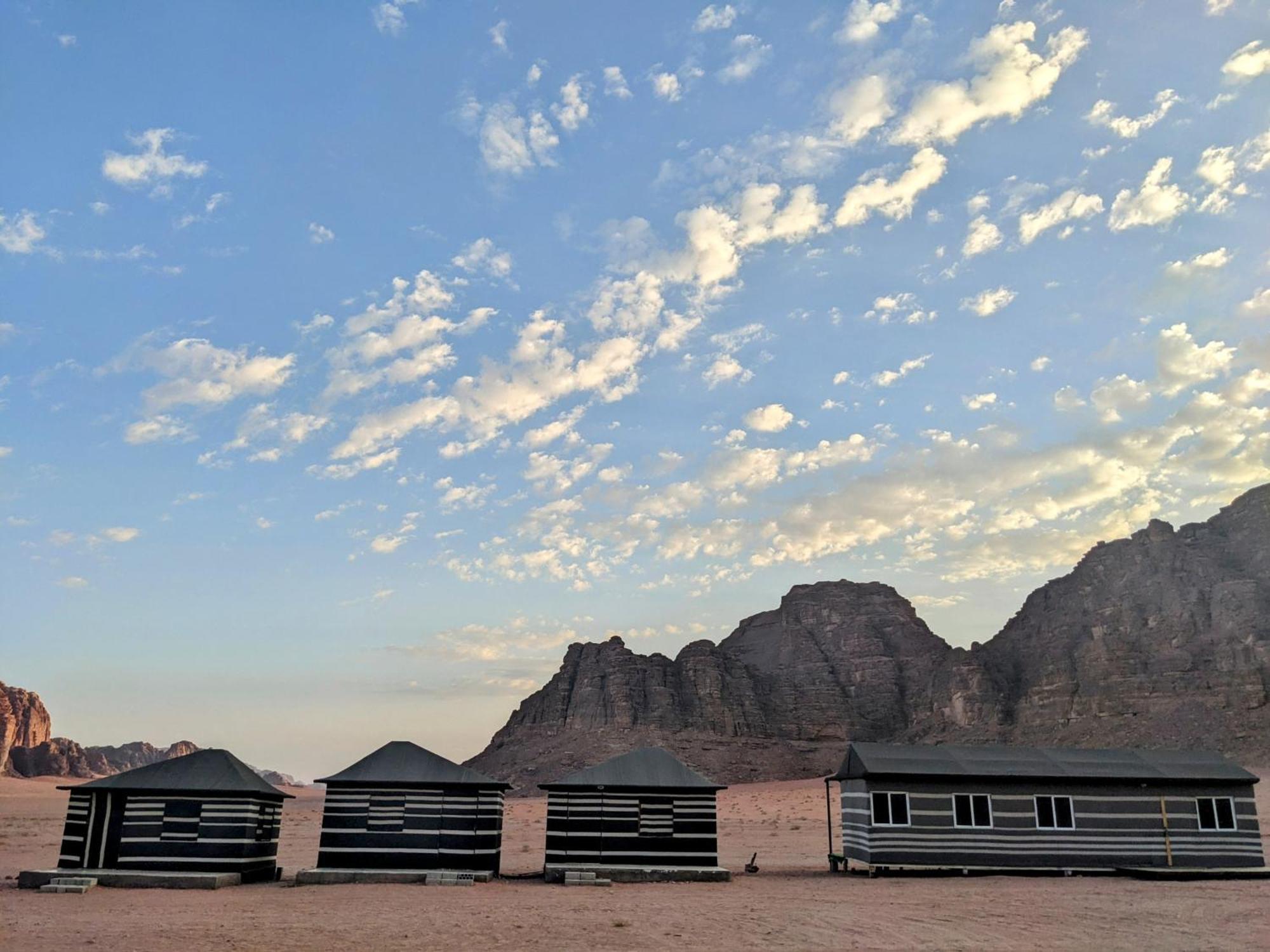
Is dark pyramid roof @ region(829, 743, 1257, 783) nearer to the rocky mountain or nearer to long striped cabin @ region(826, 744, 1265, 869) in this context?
long striped cabin @ region(826, 744, 1265, 869)

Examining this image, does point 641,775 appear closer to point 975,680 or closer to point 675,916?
point 675,916

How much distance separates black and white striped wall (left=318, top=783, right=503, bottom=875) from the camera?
26.4 metres

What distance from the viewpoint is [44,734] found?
560ft

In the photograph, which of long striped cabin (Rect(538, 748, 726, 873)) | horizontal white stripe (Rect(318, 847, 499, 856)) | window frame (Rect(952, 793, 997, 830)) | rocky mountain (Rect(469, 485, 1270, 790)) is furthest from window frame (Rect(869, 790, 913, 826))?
rocky mountain (Rect(469, 485, 1270, 790))

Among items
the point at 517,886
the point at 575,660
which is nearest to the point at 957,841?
the point at 517,886

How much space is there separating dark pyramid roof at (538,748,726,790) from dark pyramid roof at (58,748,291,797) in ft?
25.5

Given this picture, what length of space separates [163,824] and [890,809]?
19343 mm

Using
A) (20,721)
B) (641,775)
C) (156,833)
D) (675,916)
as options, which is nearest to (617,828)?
(641,775)

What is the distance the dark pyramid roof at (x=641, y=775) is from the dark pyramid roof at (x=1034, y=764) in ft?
14.5

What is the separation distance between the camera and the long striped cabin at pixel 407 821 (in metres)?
26.4

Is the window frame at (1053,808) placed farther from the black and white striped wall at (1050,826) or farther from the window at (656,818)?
the window at (656,818)

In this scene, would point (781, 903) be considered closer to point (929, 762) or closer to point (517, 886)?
point (517, 886)

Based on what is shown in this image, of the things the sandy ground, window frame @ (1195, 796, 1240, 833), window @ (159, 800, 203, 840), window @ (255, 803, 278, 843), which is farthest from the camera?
window frame @ (1195, 796, 1240, 833)

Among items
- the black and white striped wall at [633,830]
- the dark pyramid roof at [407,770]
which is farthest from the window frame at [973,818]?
the dark pyramid roof at [407,770]
